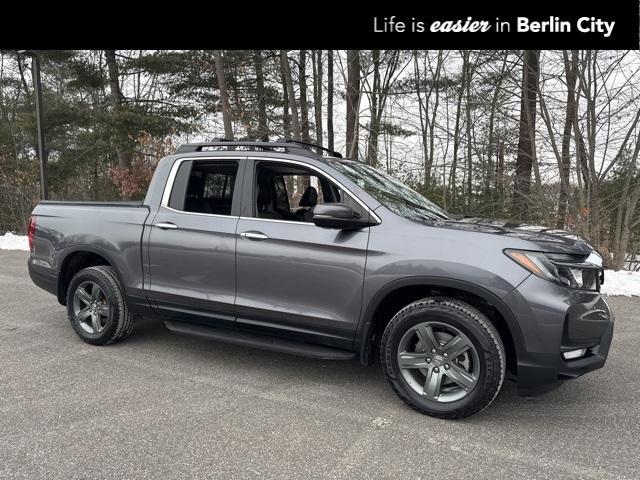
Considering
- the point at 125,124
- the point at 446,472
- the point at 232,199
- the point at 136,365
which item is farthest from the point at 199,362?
the point at 125,124

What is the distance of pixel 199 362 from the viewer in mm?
4184

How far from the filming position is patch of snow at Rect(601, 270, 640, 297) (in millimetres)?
6762

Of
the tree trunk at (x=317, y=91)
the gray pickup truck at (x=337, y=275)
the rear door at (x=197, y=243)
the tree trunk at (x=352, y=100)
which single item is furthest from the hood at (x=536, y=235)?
the tree trunk at (x=317, y=91)

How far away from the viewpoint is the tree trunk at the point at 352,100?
13.8 meters

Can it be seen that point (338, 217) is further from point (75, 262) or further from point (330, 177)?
point (75, 262)

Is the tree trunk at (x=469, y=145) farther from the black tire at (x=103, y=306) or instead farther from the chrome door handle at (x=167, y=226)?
the black tire at (x=103, y=306)

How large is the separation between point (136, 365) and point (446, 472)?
8.89ft

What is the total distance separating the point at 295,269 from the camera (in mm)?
3537

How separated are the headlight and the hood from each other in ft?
0.17

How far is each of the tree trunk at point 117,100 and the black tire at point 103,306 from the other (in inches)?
533

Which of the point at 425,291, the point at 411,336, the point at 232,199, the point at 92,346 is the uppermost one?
the point at 232,199

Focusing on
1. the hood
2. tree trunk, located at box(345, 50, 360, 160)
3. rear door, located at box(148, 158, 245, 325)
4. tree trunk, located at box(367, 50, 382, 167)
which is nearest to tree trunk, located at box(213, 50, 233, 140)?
tree trunk, located at box(345, 50, 360, 160)
